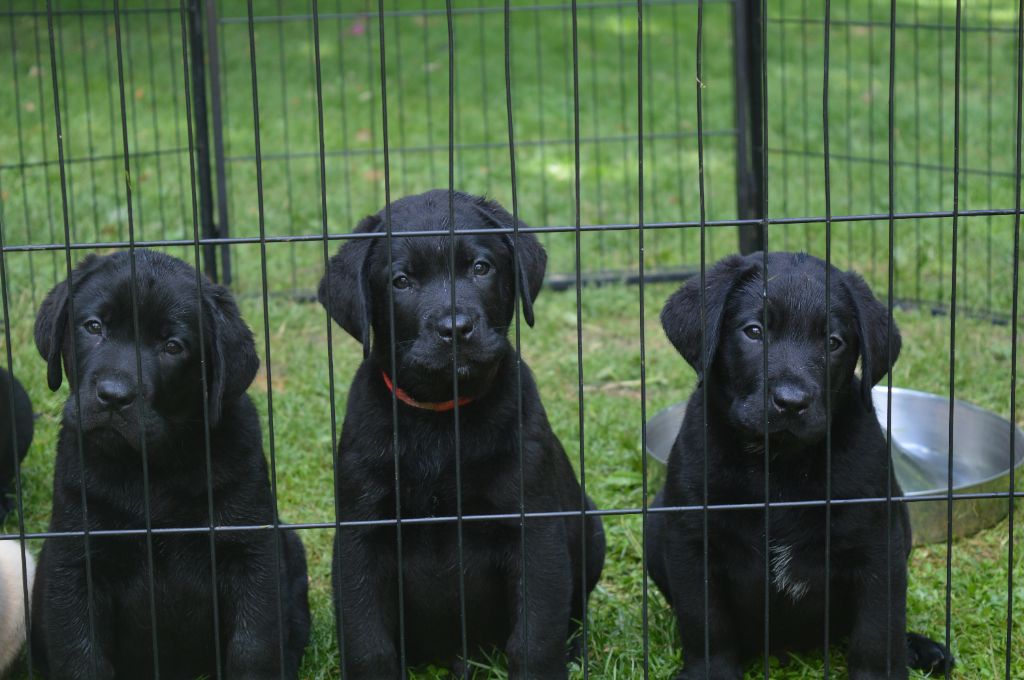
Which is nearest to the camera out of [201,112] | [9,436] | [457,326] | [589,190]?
[457,326]

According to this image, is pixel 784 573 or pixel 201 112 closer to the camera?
pixel 784 573

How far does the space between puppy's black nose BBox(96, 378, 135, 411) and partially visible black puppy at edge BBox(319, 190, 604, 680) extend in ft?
1.89

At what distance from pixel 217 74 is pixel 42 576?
4.37 meters

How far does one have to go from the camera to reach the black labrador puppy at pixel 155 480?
11.7 feet

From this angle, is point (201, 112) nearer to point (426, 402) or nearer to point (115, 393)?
point (426, 402)

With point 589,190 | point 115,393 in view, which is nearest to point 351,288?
point 115,393

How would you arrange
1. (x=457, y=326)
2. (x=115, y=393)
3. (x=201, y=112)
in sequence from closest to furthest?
1. (x=115, y=393)
2. (x=457, y=326)
3. (x=201, y=112)

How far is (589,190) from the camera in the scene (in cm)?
925

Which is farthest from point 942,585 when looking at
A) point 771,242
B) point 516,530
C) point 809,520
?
point 771,242

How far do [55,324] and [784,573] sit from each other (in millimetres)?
2021

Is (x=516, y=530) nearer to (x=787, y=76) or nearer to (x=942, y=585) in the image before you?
(x=942, y=585)

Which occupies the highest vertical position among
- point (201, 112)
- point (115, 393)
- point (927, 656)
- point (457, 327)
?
point (201, 112)

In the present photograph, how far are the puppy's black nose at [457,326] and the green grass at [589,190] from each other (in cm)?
49

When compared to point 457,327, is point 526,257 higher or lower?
higher
